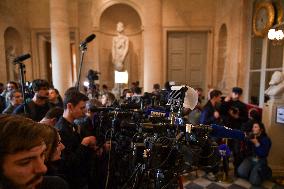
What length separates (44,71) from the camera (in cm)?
1053

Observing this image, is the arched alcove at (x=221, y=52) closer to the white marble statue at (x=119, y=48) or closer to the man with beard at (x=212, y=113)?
the white marble statue at (x=119, y=48)

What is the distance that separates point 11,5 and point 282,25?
32.9 feet

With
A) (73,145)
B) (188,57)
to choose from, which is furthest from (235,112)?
(188,57)

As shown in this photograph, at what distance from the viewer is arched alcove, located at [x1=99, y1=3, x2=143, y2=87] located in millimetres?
9867

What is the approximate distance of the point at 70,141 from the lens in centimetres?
184

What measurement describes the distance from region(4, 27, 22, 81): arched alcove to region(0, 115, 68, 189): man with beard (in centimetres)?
996

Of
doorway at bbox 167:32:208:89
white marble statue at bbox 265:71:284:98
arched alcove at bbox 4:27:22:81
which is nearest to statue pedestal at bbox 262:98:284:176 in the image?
white marble statue at bbox 265:71:284:98

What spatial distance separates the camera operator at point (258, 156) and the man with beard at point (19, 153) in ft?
11.3

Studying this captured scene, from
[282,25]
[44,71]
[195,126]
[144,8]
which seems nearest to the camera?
[195,126]

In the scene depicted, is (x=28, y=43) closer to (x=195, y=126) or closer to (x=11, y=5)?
(x=11, y=5)

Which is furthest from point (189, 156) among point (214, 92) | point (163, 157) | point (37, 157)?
point (214, 92)

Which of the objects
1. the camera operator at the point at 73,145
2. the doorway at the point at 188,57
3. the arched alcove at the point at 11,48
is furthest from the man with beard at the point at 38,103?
the arched alcove at the point at 11,48

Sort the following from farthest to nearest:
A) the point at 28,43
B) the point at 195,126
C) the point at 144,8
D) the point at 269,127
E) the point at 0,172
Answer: the point at 28,43 < the point at 144,8 < the point at 269,127 < the point at 195,126 < the point at 0,172

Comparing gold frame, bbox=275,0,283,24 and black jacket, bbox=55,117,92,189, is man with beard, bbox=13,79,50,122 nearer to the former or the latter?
black jacket, bbox=55,117,92,189
